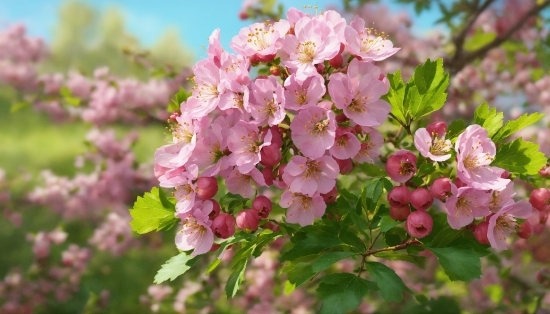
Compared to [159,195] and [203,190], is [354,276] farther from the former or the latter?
[159,195]

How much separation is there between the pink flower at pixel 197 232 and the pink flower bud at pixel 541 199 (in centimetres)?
72

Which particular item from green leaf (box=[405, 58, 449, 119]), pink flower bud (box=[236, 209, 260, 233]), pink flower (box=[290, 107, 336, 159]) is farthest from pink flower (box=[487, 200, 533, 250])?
pink flower bud (box=[236, 209, 260, 233])

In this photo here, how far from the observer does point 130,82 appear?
12.6 feet

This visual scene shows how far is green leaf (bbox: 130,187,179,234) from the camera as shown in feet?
3.72

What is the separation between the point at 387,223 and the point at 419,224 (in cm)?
7

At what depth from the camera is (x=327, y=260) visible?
97 centimetres

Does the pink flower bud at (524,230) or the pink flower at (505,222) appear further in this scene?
the pink flower bud at (524,230)

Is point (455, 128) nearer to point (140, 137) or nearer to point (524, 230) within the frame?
point (524, 230)

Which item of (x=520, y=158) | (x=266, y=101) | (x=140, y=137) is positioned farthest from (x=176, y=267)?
(x=140, y=137)

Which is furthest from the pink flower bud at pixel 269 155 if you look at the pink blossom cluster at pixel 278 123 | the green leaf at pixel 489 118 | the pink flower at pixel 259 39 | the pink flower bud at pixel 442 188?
the green leaf at pixel 489 118

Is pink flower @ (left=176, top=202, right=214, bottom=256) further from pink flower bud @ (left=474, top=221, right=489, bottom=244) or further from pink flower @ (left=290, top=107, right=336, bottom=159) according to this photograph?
pink flower bud @ (left=474, top=221, right=489, bottom=244)

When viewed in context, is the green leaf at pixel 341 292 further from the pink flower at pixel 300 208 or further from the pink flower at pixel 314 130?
the pink flower at pixel 314 130

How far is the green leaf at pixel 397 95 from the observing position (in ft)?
3.56

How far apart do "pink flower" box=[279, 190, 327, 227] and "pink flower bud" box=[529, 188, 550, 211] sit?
1.61ft
